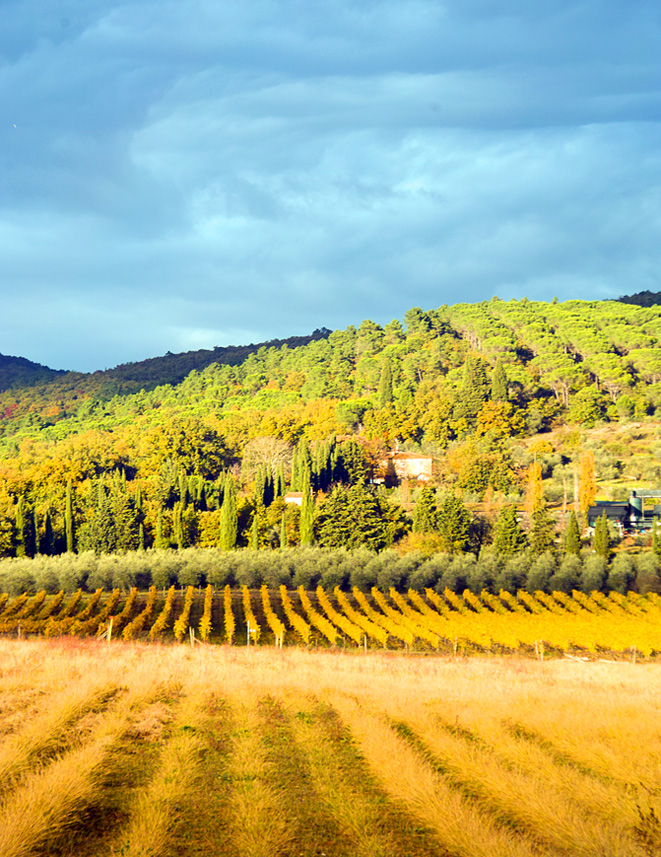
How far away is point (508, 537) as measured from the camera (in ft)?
211

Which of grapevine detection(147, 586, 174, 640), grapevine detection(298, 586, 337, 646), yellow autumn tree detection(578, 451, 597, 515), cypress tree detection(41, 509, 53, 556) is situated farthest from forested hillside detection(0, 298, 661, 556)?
grapevine detection(147, 586, 174, 640)

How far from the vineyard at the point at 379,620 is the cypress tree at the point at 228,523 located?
14.8m

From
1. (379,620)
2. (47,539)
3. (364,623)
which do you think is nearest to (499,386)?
(47,539)

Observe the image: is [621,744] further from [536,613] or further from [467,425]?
[467,425]

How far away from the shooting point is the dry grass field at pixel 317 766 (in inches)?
354

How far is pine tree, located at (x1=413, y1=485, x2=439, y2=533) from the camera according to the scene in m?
69.2

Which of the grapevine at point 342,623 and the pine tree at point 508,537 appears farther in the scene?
the pine tree at point 508,537

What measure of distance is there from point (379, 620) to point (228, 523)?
3042cm

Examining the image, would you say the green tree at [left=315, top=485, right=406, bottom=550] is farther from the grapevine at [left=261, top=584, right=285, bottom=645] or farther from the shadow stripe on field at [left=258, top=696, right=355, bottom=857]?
the shadow stripe on field at [left=258, top=696, right=355, bottom=857]

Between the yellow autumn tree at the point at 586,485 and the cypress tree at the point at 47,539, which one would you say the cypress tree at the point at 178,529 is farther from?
the yellow autumn tree at the point at 586,485

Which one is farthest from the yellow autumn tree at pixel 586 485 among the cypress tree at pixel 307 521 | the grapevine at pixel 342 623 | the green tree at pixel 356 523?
the grapevine at pixel 342 623

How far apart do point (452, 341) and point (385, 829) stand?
169 m

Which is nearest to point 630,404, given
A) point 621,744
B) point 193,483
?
point 193,483

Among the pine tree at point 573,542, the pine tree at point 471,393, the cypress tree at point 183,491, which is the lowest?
the pine tree at point 573,542
